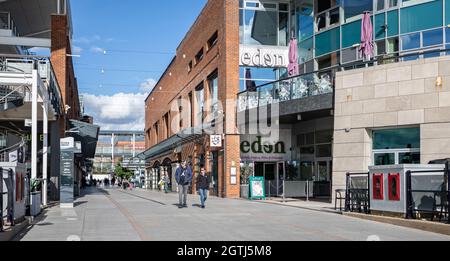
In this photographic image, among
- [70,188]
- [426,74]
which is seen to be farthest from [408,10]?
[70,188]

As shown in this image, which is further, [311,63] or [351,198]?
[311,63]

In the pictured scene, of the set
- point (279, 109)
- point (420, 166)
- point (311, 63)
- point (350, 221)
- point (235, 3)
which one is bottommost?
point (350, 221)

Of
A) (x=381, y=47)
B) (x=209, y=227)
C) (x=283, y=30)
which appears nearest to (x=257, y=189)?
(x=381, y=47)

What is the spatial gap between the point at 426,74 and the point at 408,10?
505cm

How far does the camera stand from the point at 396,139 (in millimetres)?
21672

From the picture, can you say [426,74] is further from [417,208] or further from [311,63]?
[311,63]

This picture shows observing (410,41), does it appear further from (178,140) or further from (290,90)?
(178,140)

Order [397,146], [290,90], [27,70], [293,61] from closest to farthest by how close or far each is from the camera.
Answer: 1. [397,146]
2. [27,70]
3. [290,90]
4. [293,61]

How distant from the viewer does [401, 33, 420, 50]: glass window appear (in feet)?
78.6

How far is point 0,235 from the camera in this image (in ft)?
36.7

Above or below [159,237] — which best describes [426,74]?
above

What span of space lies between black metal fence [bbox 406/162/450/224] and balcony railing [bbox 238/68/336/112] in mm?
9103

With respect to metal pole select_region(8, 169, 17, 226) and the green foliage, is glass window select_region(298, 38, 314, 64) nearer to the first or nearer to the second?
metal pole select_region(8, 169, 17, 226)

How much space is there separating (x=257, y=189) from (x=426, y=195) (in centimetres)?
1404
